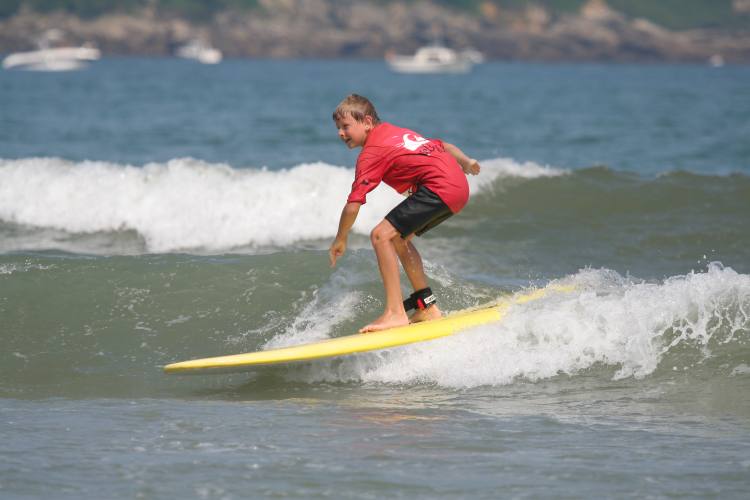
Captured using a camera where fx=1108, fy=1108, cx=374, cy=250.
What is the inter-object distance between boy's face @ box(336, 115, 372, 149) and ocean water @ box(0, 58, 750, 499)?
1.32 m

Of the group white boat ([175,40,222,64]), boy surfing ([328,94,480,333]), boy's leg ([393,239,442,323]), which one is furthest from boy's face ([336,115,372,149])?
white boat ([175,40,222,64])

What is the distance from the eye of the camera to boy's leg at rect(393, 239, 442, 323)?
6824 mm

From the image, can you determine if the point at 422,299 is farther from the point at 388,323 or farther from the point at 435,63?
the point at 435,63

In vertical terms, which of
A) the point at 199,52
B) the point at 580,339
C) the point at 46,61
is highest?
the point at 199,52

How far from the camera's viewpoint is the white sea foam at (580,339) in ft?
22.2

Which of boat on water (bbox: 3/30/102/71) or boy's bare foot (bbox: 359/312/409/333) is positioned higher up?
boat on water (bbox: 3/30/102/71)

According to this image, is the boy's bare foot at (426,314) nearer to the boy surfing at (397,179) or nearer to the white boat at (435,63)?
the boy surfing at (397,179)

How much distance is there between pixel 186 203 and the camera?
12.9 m

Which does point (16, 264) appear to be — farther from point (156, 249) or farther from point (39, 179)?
point (39, 179)

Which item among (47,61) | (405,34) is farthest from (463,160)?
(405,34)

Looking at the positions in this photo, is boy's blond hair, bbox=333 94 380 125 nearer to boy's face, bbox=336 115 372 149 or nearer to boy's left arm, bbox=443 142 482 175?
boy's face, bbox=336 115 372 149

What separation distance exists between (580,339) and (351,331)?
1629 mm

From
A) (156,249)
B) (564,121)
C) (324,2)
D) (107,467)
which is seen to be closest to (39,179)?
(156,249)

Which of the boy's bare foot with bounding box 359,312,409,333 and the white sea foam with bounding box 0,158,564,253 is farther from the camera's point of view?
the white sea foam with bounding box 0,158,564,253
